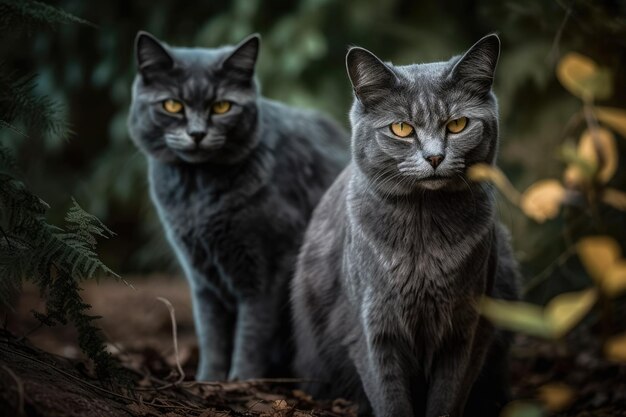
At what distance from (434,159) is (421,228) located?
0.30m

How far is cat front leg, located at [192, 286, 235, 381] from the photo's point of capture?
382 cm

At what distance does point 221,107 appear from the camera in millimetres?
3594

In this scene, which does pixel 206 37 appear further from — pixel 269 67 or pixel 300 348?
pixel 300 348

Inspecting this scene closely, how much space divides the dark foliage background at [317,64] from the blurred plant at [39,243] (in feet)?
5.60

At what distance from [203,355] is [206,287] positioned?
35 cm

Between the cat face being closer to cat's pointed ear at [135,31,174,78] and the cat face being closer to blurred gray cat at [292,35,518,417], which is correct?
blurred gray cat at [292,35,518,417]

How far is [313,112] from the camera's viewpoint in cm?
431

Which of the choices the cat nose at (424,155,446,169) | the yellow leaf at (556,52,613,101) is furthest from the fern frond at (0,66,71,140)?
the yellow leaf at (556,52,613,101)

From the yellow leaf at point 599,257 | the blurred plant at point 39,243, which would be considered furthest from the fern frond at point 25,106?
the yellow leaf at point 599,257

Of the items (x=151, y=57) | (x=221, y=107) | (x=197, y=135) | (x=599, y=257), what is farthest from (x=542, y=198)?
(x=151, y=57)

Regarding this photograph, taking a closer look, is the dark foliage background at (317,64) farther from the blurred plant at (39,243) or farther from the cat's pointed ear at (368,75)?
the blurred plant at (39,243)

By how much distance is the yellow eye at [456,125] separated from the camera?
99.1 inches

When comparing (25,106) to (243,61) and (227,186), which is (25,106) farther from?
(243,61)

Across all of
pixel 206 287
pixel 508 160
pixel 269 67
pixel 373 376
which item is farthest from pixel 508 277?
pixel 269 67
